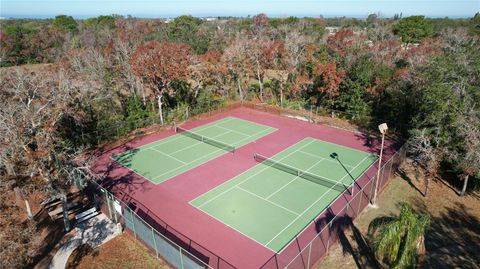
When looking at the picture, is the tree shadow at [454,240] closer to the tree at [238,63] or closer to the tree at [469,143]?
the tree at [469,143]

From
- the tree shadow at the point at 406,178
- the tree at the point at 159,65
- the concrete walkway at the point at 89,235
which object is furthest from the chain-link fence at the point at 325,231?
the tree at the point at 159,65

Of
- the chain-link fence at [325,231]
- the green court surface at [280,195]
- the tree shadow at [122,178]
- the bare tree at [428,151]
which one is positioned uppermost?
the bare tree at [428,151]

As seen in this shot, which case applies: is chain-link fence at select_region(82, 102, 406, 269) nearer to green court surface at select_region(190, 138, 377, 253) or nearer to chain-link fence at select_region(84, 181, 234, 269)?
chain-link fence at select_region(84, 181, 234, 269)

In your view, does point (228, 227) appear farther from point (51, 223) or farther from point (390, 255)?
point (51, 223)

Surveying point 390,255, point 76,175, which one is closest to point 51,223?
point 76,175

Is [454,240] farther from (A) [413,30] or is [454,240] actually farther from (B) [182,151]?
(A) [413,30]

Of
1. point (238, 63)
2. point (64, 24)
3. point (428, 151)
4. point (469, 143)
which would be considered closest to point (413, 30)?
point (238, 63)

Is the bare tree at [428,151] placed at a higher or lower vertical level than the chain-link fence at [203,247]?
higher
